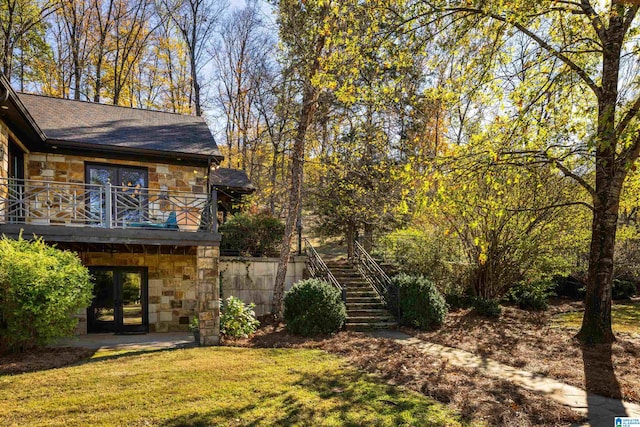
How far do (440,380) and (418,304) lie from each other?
4.50 metres

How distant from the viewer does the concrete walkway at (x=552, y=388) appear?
188 inches

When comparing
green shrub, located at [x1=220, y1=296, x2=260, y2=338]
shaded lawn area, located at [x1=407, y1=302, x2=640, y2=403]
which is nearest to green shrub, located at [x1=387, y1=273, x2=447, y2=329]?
shaded lawn area, located at [x1=407, y1=302, x2=640, y2=403]

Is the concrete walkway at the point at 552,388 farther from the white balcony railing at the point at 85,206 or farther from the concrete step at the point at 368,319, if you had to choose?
the white balcony railing at the point at 85,206

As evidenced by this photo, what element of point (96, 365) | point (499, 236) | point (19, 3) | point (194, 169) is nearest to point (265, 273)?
point (194, 169)

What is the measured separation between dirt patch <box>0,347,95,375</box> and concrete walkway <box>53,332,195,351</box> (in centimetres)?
35

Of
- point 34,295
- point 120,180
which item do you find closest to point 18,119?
point 120,180

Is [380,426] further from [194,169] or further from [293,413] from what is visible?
[194,169]

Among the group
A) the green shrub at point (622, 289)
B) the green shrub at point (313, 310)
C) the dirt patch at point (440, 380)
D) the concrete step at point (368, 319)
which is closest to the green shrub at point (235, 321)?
the dirt patch at point (440, 380)

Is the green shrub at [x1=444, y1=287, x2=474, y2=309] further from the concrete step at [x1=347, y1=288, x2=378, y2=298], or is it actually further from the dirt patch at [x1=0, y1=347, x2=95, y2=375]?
the dirt patch at [x1=0, y1=347, x2=95, y2=375]

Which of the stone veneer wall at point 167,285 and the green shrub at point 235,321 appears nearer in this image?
the green shrub at point 235,321

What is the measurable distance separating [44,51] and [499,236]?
22.7 m

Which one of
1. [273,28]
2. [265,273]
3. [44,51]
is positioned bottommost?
[265,273]

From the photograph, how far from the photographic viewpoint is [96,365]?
22.5ft

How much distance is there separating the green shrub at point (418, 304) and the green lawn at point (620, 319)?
333 centimetres
